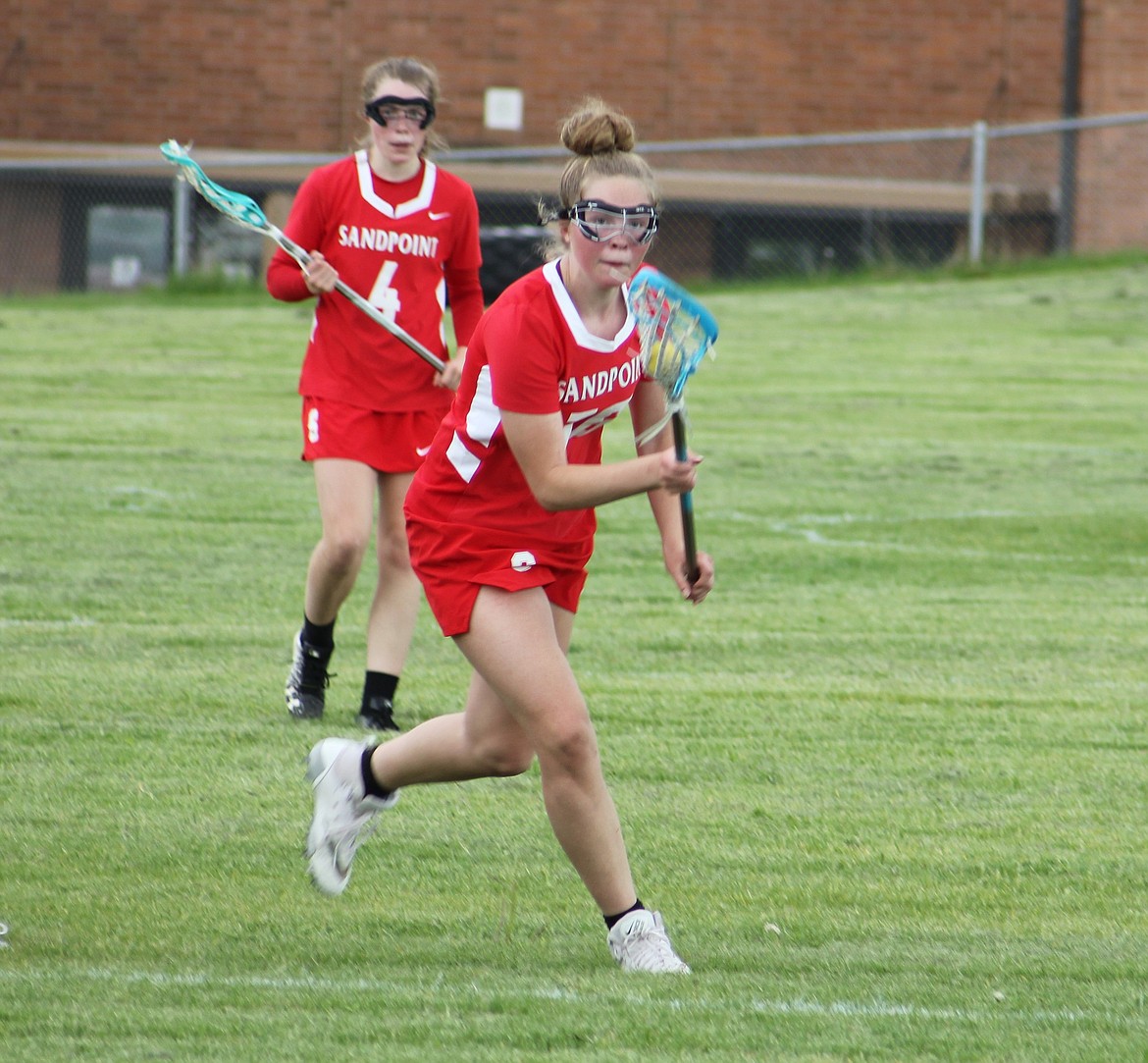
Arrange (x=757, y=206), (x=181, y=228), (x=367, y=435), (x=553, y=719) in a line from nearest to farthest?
(x=553, y=719), (x=367, y=435), (x=181, y=228), (x=757, y=206)

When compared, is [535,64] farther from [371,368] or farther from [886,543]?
[371,368]

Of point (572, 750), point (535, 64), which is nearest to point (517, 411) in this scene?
point (572, 750)

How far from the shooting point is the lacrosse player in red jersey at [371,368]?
6.54 metres

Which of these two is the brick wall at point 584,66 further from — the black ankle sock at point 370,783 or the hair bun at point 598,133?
the hair bun at point 598,133

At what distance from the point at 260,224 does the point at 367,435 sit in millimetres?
942

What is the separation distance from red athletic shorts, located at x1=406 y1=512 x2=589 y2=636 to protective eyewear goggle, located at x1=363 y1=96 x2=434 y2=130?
2.43m

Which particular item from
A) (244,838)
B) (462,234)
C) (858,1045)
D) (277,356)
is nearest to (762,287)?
(277,356)

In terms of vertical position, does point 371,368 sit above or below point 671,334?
below

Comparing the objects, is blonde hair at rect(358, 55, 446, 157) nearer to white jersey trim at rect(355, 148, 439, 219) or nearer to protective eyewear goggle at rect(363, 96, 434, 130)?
protective eyewear goggle at rect(363, 96, 434, 130)

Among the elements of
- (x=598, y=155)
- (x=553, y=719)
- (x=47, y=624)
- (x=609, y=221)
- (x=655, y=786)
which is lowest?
(x=655, y=786)

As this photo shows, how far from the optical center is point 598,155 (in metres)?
4.22

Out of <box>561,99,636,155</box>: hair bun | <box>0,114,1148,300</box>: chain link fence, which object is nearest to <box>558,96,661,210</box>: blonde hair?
<box>561,99,636,155</box>: hair bun

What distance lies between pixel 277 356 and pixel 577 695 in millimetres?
13609

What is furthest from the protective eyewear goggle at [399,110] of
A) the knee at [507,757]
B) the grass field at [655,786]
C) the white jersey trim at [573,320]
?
the knee at [507,757]
